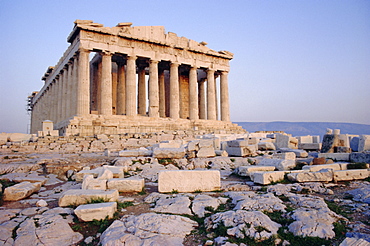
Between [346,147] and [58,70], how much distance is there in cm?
3072

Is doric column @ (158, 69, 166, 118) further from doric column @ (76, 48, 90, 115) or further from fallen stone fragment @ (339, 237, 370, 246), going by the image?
fallen stone fragment @ (339, 237, 370, 246)

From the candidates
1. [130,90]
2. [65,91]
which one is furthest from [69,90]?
[130,90]

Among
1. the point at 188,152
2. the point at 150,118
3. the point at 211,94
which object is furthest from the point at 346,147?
the point at 211,94

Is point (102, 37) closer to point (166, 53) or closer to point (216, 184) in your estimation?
point (166, 53)

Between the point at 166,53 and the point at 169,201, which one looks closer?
the point at 169,201

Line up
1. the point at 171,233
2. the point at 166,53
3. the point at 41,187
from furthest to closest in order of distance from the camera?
the point at 166,53 → the point at 41,187 → the point at 171,233

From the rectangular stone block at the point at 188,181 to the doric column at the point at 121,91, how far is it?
916 inches

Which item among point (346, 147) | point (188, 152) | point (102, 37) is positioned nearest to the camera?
point (188, 152)

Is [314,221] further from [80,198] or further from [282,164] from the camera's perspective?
[282,164]

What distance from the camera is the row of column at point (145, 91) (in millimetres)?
24406

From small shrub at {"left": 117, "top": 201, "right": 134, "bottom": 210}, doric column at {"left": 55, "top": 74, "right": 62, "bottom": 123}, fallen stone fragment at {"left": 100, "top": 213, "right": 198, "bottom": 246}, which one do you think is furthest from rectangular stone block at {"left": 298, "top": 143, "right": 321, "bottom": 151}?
doric column at {"left": 55, "top": 74, "right": 62, "bottom": 123}

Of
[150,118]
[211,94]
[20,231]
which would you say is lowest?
[20,231]

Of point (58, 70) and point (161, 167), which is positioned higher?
point (58, 70)

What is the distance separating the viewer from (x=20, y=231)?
14.3 feet
